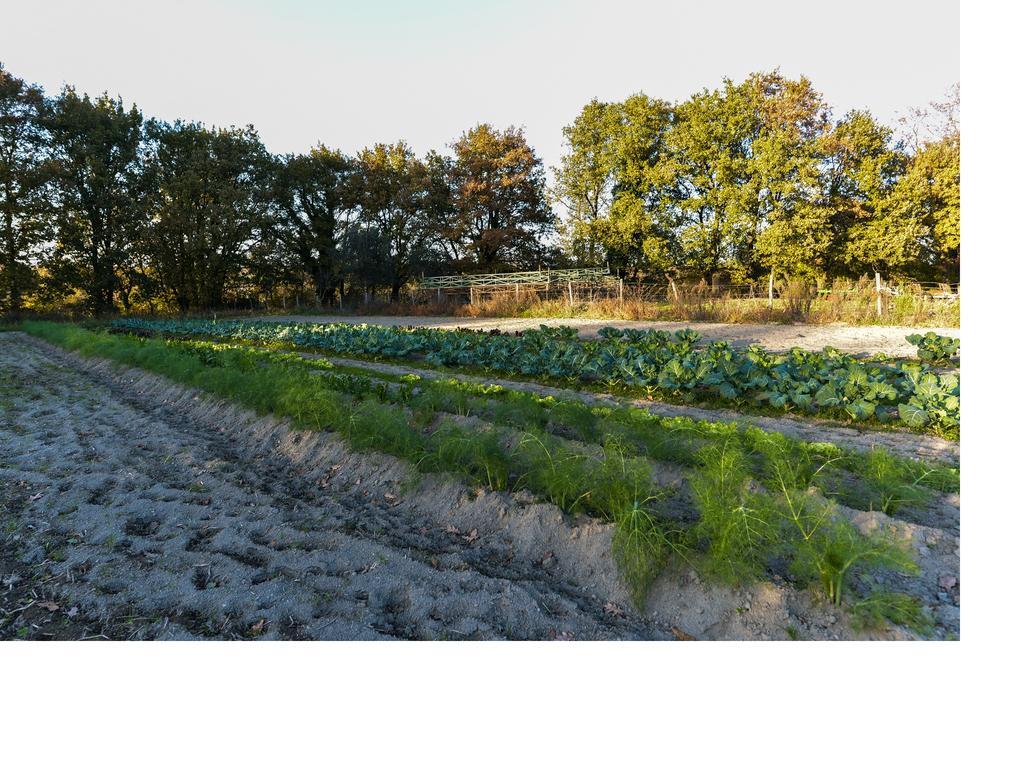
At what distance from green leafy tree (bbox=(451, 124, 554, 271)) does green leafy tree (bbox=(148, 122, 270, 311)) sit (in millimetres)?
13346

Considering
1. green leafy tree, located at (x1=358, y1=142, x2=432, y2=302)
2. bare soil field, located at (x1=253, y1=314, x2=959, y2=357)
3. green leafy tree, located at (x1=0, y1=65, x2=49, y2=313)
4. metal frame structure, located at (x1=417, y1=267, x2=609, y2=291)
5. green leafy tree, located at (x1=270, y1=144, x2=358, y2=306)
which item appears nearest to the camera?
bare soil field, located at (x1=253, y1=314, x2=959, y2=357)

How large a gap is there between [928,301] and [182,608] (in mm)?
13249

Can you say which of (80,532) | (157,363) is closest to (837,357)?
(80,532)

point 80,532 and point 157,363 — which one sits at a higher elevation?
point 157,363

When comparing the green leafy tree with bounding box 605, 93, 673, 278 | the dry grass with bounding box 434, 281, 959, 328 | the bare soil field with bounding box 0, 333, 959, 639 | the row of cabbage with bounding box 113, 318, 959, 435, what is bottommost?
the bare soil field with bounding box 0, 333, 959, 639

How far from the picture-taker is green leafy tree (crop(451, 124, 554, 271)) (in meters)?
19.1

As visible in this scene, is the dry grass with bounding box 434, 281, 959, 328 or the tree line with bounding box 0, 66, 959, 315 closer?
the dry grass with bounding box 434, 281, 959, 328

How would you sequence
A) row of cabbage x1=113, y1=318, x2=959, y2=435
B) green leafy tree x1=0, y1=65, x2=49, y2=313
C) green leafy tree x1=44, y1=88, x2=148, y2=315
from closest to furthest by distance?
row of cabbage x1=113, y1=318, x2=959, y2=435 < green leafy tree x1=0, y1=65, x2=49, y2=313 < green leafy tree x1=44, y1=88, x2=148, y2=315

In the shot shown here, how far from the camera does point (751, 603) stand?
187cm

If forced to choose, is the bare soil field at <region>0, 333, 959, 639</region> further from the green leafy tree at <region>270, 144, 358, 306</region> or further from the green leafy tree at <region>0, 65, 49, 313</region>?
the green leafy tree at <region>270, 144, 358, 306</region>

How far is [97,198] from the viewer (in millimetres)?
18734

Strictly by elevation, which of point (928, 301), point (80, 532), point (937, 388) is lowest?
point (80, 532)

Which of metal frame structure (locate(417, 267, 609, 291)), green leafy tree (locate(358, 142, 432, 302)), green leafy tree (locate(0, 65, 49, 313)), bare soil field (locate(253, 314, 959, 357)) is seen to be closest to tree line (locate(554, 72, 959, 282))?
metal frame structure (locate(417, 267, 609, 291))

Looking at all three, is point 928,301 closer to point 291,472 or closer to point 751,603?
point 751,603
